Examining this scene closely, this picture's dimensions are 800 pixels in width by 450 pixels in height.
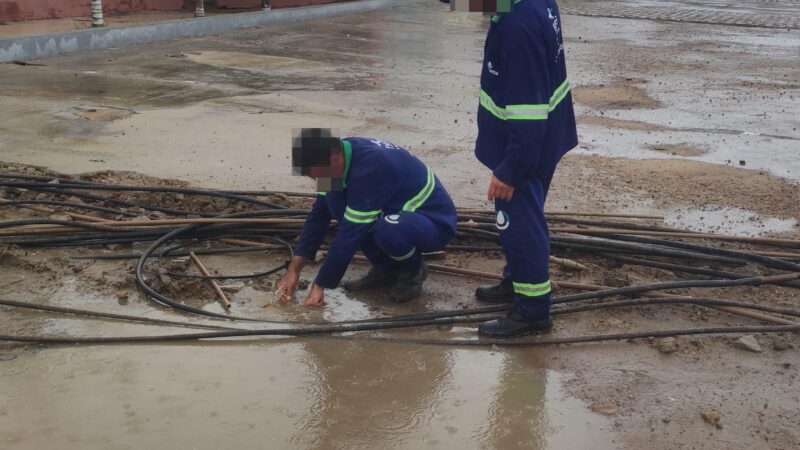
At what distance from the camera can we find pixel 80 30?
1261 cm

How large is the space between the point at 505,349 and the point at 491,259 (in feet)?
4.16

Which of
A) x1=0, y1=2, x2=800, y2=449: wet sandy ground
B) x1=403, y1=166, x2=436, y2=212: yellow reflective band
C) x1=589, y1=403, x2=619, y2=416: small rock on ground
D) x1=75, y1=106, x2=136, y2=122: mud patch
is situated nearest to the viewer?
x1=0, y1=2, x2=800, y2=449: wet sandy ground

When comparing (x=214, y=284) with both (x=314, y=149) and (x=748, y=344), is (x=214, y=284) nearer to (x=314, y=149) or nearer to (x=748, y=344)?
(x=314, y=149)

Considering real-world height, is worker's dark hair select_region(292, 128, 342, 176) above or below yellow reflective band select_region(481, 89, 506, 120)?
below

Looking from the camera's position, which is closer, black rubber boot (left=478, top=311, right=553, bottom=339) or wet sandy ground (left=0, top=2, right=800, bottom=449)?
wet sandy ground (left=0, top=2, right=800, bottom=449)

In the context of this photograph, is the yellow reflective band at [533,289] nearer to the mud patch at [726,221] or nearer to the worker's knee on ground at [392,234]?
the worker's knee on ground at [392,234]

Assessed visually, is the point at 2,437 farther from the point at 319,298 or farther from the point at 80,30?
the point at 80,30

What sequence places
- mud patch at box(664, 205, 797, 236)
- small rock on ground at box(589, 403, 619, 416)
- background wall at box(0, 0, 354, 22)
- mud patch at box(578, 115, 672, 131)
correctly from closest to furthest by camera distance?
small rock on ground at box(589, 403, 619, 416)
mud patch at box(664, 205, 797, 236)
mud patch at box(578, 115, 672, 131)
background wall at box(0, 0, 354, 22)

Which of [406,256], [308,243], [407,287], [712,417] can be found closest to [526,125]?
[406,256]

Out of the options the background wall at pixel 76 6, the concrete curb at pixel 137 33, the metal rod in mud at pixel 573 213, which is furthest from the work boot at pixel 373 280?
the background wall at pixel 76 6

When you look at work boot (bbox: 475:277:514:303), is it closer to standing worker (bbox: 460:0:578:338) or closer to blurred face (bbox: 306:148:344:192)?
standing worker (bbox: 460:0:578:338)

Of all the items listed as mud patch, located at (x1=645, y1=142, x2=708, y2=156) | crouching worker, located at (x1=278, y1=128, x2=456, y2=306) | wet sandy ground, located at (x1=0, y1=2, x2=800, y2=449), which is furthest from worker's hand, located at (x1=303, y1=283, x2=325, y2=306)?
mud patch, located at (x1=645, y1=142, x2=708, y2=156)

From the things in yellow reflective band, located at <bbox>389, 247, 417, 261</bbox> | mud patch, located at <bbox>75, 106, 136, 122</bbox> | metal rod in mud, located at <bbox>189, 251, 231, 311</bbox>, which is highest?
mud patch, located at <bbox>75, 106, 136, 122</bbox>

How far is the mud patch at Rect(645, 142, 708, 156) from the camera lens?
808 centimetres
